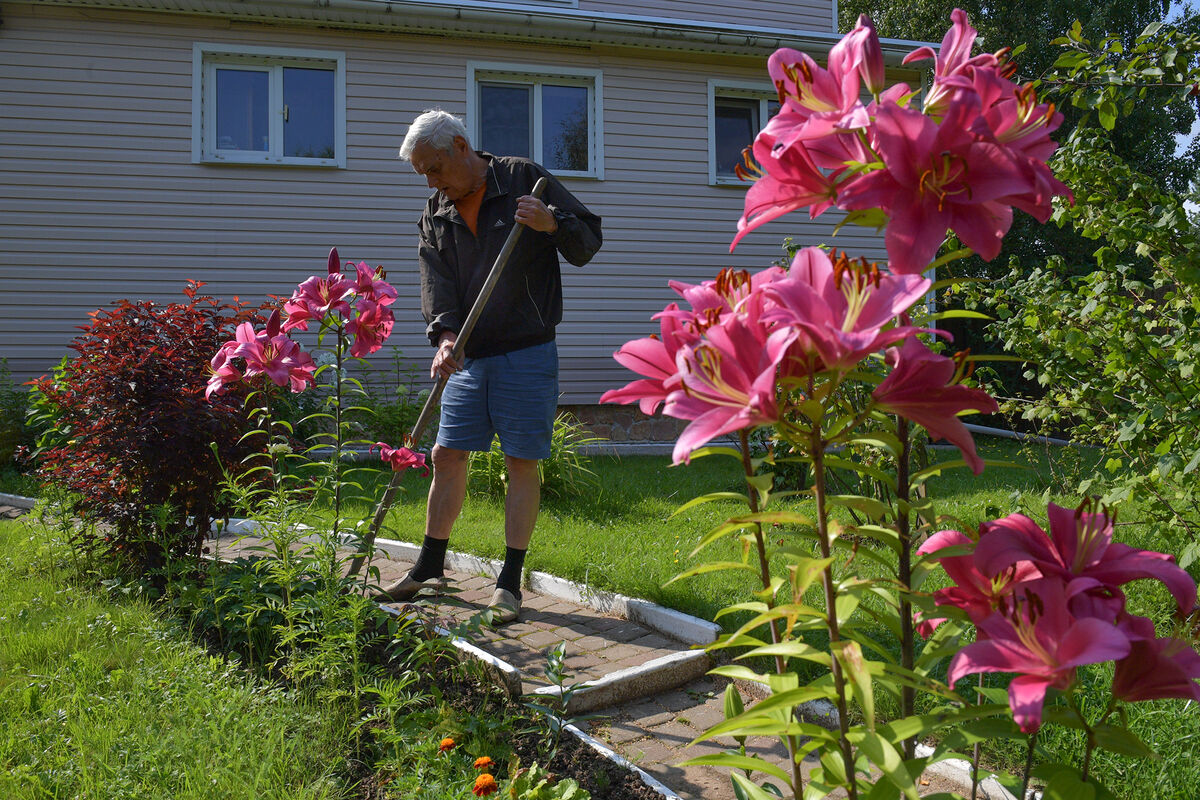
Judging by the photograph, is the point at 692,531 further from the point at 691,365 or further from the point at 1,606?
the point at 691,365

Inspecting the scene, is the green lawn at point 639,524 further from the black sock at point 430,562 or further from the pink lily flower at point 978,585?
the pink lily flower at point 978,585

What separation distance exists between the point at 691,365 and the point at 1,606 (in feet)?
13.1

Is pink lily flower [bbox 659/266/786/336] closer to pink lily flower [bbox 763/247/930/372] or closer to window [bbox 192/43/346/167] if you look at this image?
pink lily flower [bbox 763/247/930/372]

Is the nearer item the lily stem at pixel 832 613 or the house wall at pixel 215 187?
the lily stem at pixel 832 613

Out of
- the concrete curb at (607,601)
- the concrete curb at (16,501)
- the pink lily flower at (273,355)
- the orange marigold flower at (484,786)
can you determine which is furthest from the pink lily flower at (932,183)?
the concrete curb at (16,501)

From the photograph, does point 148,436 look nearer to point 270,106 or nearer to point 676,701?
point 676,701

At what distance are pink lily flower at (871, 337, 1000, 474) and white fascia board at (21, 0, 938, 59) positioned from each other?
30.3 feet

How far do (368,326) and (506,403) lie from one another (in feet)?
2.68

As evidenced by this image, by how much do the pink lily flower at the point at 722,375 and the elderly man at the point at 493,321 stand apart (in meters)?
2.68

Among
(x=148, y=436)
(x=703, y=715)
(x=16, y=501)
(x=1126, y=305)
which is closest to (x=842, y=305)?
(x=703, y=715)

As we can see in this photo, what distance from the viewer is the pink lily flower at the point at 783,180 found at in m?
1.15

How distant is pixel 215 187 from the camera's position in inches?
362

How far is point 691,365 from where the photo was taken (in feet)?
3.43

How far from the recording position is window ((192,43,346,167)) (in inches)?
364
